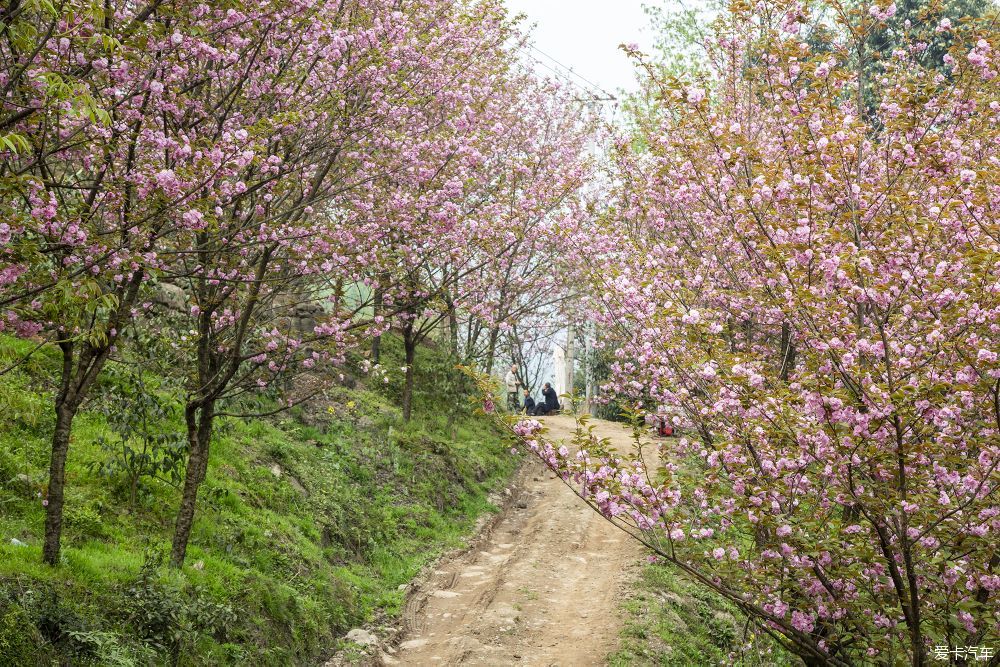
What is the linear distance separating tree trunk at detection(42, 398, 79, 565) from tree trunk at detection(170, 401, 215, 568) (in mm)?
1350

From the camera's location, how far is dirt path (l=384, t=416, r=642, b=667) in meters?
10.2

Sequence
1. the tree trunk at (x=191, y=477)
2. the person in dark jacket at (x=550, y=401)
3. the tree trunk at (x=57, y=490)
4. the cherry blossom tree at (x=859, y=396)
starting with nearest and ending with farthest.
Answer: the cherry blossom tree at (x=859, y=396)
the tree trunk at (x=57, y=490)
the tree trunk at (x=191, y=477)
the person in dark jacket at (x=550, y=401)

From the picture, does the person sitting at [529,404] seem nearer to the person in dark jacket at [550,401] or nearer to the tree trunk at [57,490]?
the person in dark jacket at [550,401]

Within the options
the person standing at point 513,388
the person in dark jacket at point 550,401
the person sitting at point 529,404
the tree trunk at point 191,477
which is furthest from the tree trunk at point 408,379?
the person in dark jacket at point 550,401

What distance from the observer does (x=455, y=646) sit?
10.2 metres

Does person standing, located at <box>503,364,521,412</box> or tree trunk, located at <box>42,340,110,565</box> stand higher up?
person standing, located at <box>503,364,521,412</box>

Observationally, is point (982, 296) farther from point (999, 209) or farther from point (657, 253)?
point (657, 253)

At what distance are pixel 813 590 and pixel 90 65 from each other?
697cm

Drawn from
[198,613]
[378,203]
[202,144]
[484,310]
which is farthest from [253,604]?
[484,310]

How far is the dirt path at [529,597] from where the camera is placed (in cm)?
1017

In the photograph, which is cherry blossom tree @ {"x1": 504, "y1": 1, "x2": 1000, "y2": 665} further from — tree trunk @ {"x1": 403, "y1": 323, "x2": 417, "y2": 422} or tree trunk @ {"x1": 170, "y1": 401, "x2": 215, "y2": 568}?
tree trunk @ {"x1": 403, "y1": 323, "x2": 417, "y2": 422}

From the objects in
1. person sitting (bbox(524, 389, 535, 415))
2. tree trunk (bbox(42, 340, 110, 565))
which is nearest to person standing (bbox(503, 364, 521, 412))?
person sitting (bbox(524, 389, 535, 415))

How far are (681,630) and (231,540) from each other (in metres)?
6.56

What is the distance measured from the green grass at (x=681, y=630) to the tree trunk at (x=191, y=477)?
5.47 meters
